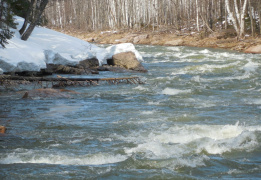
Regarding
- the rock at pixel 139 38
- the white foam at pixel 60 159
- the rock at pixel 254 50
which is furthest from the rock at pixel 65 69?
the rock at pixel 139 38

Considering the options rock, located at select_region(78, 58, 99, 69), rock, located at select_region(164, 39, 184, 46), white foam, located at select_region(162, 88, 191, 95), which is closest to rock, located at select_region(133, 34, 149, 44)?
rock, located at select_region(164, 39, 184, 46)

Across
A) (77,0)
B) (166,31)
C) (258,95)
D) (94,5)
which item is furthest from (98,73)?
(77,0)

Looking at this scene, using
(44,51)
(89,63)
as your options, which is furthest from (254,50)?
(44,51)

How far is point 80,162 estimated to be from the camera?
5.90m

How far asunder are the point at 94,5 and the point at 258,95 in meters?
57.8

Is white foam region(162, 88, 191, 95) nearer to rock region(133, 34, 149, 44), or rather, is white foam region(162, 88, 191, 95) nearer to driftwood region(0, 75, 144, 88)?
driftwood region(0, 75, 144, 88)

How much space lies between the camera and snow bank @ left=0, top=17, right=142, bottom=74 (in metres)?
14.6

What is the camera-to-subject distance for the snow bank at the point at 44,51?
14628 millimetres

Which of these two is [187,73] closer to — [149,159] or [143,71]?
[143,71]

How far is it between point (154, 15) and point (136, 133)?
54.3 meters

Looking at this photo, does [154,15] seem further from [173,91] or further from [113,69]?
[173,91]

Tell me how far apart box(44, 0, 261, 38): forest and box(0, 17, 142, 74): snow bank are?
52.0 ft

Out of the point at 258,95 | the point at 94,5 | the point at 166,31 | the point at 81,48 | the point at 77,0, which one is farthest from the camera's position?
the point at 77,0

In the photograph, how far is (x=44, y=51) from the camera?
1731 cm
